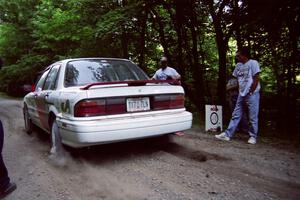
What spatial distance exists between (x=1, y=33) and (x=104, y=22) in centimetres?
1641

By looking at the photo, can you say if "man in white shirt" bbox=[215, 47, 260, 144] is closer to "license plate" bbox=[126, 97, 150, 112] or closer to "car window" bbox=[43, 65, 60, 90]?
"license plate" bbox=[126, 97, 150, 112]

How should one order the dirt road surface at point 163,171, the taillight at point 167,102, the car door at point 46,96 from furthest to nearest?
the car door at point 46,96 < the taillight at point 167,102 < the dirt road surface at point 163,171

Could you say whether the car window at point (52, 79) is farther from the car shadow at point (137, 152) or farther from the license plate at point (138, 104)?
the license plate at point (138, 104)

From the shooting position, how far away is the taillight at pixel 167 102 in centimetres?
507

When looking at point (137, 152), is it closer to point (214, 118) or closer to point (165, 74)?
point (214, 118)

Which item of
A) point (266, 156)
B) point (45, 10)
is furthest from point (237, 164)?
point (45, 10)

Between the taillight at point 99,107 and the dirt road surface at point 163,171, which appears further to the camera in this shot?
the taillight at point 99,107

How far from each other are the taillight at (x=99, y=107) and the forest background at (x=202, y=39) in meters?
4.28

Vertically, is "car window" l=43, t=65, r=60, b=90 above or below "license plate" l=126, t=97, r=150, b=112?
above

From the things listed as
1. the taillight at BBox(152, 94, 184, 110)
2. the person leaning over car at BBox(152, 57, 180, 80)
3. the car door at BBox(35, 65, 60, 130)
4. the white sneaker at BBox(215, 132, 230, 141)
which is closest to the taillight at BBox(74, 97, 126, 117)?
the taillight at BBox(152, 94, 184, 110)

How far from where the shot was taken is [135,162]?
4.91m

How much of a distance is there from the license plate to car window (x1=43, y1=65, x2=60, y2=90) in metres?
1.61

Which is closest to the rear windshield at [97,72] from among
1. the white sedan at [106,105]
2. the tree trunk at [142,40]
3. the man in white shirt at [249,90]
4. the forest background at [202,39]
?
the white sedan at [106,105]

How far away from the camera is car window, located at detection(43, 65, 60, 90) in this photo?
583 centimetres
